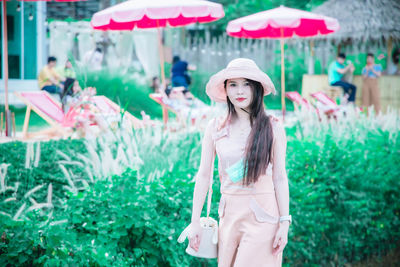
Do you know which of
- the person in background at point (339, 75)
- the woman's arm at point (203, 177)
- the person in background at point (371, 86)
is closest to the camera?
the woman's arm at point (203, 177)

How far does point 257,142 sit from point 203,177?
36 cm

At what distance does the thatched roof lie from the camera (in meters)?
17.5

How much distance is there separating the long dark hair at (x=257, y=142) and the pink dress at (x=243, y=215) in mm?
55

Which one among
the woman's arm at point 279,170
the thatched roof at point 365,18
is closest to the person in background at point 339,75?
the thatched roof at point 365,18

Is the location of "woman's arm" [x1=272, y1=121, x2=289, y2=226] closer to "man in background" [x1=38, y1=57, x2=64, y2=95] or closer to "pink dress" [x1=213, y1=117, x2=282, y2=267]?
"pink dress" [x1=213, y1=117, x2=282, y2=267]

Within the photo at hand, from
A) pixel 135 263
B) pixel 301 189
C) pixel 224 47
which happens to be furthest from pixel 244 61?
pixel 224 47

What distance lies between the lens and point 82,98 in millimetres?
6875

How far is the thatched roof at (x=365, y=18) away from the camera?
17547 millimetres

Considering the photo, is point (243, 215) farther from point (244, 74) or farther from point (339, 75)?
point (339, 75)

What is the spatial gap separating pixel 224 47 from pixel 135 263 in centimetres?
1807

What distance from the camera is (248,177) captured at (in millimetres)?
2703

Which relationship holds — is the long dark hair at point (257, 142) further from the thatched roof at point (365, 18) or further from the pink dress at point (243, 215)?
the thatched roof at point (365, 18)

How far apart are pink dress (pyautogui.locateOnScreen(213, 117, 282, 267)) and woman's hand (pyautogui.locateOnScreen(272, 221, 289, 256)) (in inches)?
0.9

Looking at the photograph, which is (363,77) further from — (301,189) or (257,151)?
(257,151)
